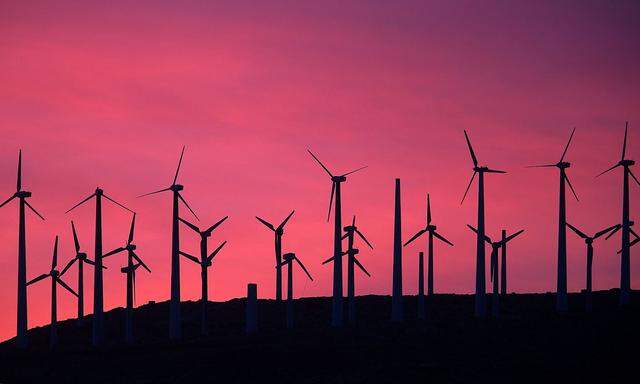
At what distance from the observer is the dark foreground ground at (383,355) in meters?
137

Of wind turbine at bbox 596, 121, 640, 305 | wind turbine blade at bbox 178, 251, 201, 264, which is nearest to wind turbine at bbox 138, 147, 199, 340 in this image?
wind turbine blade at bbox 178, 251, 201, 264

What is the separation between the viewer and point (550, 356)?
474ft

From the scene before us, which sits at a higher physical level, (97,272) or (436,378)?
(97,272)

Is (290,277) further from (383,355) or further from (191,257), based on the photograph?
(383,355)

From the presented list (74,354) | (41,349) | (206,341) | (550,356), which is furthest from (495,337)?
(41,349)

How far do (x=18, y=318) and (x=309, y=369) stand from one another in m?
59.3

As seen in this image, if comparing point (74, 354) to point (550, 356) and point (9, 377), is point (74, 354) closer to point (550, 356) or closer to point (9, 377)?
point (9, 377)

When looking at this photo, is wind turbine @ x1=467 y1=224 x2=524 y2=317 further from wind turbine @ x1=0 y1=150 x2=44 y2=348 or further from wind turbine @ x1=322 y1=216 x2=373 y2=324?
wind turbine @ x1=0 y1=150 x2=44 y2=348

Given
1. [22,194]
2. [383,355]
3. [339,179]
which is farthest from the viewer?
[22,194]

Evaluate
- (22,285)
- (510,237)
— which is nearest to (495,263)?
(510,237)

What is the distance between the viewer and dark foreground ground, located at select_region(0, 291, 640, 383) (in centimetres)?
13700

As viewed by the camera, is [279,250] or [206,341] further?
[279,250]

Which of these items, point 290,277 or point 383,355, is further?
point 290,277

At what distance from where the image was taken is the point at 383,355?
147 m
